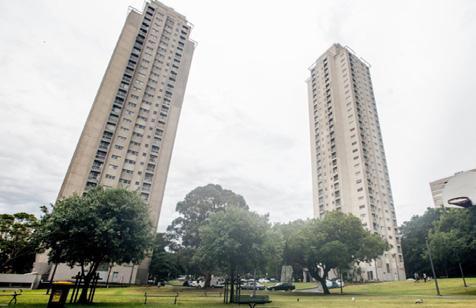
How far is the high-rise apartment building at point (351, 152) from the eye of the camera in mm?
70562

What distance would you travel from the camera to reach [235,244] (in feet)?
74.0

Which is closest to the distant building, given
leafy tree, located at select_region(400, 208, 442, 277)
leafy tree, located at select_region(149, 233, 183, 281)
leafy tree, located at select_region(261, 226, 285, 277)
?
leafy tree, located at select_region(400, 208, 442, 277)

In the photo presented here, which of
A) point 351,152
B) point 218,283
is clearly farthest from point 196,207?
point 351,152

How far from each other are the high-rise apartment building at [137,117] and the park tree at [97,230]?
99.1ft

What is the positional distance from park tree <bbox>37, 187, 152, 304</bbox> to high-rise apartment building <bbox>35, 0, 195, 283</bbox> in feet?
99.1

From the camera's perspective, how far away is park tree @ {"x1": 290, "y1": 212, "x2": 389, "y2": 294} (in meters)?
33.5

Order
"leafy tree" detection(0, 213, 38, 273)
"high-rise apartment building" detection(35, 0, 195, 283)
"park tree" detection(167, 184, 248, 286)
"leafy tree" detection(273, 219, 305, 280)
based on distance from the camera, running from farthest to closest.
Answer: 1. "high-rise apartment building" detection(35, 0, 195, 283)
2. "park tree" detection(167, 184, 248, 286)
3. "leafy tree" detection(0, 213, 38, 273)
4. "leafy tree" detection(273, 219, 305, 280)

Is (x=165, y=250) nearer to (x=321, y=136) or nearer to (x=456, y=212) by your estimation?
(x=456, y=212)

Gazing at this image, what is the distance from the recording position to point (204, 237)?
25.4 metres

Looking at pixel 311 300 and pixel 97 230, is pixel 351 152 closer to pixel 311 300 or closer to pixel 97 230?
pixel 311 300

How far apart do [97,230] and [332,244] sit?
2775 centimetres

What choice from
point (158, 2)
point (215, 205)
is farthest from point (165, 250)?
point (158, 2)

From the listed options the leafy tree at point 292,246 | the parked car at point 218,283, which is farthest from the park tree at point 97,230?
the parked car at point 218,283

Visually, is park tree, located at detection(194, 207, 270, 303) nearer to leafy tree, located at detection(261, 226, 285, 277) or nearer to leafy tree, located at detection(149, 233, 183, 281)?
leafy tree, located at detection(261, 226, 285, 277)
